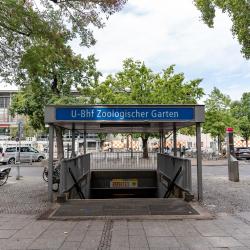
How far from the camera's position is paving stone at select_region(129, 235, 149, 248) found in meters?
6.85

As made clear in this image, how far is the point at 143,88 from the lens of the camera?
40.0 m

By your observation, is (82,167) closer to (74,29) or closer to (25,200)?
(25,200)

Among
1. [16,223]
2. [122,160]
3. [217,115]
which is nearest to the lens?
[16,223]

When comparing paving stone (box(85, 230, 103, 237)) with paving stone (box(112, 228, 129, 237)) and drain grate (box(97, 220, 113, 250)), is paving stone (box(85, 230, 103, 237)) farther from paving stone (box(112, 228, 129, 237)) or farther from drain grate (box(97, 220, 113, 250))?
paving stone (box(112, 228, 129, 237))

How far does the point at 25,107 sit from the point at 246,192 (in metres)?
23.4

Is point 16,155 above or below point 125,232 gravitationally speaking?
above

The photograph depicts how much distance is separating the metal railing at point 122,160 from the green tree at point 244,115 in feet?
136

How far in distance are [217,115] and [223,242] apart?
1663 inches

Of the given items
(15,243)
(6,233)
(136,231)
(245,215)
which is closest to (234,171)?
(245,215)

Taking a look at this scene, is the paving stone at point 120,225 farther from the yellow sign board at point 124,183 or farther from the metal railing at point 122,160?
the metal railing at point 122,160

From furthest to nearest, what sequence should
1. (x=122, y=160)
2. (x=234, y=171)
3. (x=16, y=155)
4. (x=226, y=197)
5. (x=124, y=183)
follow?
(x=16, y=155) < (x=122, y=160) < (x=124, y=183) < (x=234, y=171) < (x=226, y=197)

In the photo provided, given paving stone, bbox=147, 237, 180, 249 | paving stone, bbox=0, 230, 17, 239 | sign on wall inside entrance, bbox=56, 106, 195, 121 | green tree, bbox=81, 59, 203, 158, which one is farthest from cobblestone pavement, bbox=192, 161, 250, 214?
green tree, bbox=81, 59, 203, 158

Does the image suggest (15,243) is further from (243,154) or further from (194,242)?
(243,154)

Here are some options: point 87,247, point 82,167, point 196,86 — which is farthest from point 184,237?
point 196,86
